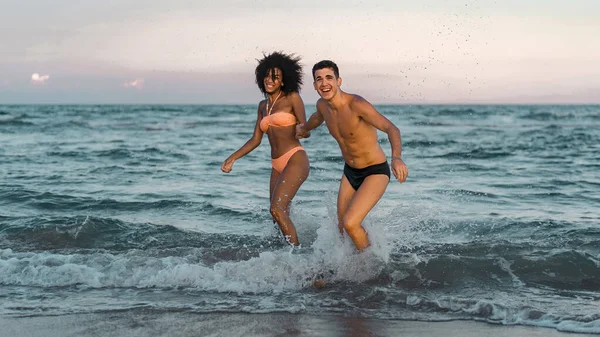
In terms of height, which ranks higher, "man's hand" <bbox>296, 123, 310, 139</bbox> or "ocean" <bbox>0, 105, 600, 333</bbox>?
"man's hand" <bbox>296, 123, 310, 139</bbox>

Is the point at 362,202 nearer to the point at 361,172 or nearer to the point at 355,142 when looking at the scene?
the point at 361,172

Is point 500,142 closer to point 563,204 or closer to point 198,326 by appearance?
point 563,204

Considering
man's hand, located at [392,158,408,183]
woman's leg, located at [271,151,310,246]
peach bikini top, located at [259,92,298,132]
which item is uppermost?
peach bikini top, located at [259,92,298,132]

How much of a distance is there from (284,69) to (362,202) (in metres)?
1.76

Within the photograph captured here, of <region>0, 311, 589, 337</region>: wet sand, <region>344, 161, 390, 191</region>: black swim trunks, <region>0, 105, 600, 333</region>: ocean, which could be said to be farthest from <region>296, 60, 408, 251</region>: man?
<region>0, 311, 589, 337</region>: wet sand

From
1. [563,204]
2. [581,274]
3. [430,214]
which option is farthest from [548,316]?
[563,204]

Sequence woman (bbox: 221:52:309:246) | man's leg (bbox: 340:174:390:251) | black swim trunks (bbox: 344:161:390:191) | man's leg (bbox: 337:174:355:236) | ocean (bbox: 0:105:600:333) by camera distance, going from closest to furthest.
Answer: ocean (bbox: 0:105:600:333)
man's leg (bbox: 340:174:390:251)
black swim trunks (bbox: 344:161:390:191)
man's leg (bbox: 337:174:355:236)
woman (bbox: 221:52:309:246)

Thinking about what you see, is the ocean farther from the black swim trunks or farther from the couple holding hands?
the black swim trunks

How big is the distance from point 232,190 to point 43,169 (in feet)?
18.4

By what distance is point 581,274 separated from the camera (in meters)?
7.50

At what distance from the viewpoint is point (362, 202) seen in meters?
6.59

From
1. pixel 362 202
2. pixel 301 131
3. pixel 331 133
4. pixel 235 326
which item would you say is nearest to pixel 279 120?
pixel 301 131

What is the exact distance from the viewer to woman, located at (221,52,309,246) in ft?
24.8

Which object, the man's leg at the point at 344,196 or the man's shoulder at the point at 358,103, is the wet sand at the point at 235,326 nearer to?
the man's leg at the point at 344,196
